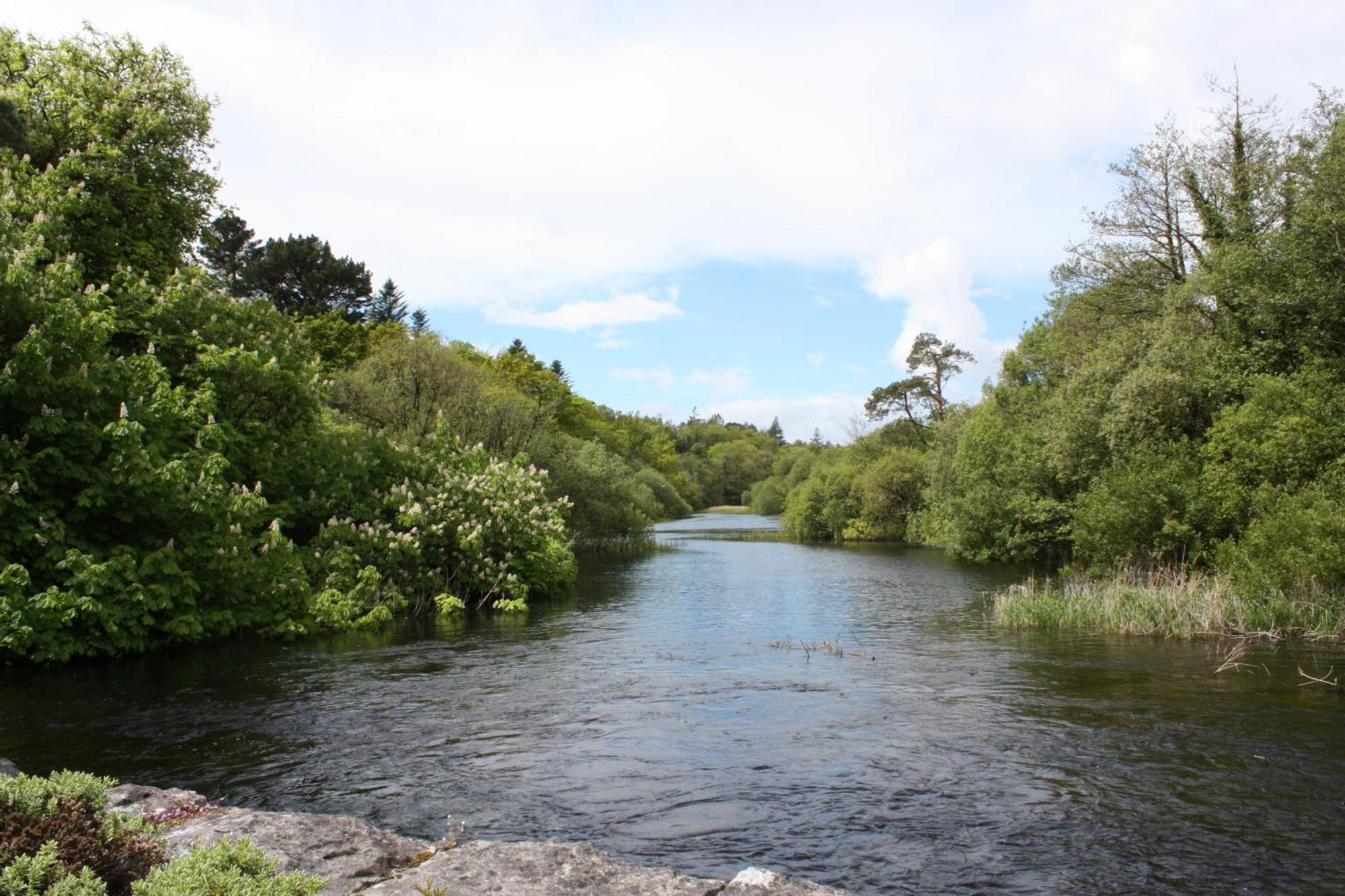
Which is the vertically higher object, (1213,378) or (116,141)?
(116,141)

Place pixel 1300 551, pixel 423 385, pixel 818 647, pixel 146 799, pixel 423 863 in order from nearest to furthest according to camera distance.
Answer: pixel 423 863, pixel 146 799, pixel 818 647, pixel 1300 551, pixel 423 385

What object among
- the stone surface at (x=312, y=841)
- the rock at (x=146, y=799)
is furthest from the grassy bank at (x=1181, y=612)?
the rock at (x=146, y=799)

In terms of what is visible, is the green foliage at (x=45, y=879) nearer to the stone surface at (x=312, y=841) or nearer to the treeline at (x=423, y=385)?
the stone surface at (x=312, y=841)

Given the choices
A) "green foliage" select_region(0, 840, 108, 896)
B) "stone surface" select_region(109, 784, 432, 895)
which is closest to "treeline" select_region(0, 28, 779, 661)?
"stone surface" select_region(109, 784, 432, 895)

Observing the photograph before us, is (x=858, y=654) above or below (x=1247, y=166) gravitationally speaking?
below

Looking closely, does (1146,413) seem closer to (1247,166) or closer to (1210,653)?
(1247,166)

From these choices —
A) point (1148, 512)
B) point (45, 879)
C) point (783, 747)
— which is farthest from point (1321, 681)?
point (45, 879)

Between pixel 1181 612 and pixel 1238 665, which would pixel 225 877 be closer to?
pixel 1238 665

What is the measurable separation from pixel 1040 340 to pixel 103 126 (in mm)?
46293

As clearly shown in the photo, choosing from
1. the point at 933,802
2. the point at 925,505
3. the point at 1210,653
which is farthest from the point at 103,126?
the point at 925,505

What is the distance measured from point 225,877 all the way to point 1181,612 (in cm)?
2180

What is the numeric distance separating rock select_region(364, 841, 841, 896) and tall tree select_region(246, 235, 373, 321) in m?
69.4

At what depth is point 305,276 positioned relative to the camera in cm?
7388

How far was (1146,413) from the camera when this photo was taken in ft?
103
